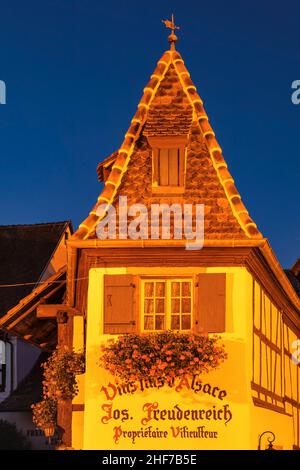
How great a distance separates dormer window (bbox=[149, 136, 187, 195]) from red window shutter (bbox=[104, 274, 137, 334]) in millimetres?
1916

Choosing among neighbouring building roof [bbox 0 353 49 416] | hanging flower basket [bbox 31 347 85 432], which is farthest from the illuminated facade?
neighbouring building roof [bbox 0 353 49 416]

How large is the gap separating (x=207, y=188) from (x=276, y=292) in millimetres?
3658

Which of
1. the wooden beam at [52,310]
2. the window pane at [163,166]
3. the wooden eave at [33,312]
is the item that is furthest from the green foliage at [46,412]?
the window pane at [163,166]

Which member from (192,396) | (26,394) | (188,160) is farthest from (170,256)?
(26,394)

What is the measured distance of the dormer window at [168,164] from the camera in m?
18.8

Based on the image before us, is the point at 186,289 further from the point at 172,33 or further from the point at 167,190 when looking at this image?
the point at 172,33

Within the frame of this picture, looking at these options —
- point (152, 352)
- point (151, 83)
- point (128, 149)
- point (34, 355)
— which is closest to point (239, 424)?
point (152, 352)

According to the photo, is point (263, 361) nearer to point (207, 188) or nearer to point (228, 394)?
point (228, 394)

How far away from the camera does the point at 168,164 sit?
1900 cm

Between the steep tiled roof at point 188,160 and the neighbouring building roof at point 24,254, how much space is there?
19294mm

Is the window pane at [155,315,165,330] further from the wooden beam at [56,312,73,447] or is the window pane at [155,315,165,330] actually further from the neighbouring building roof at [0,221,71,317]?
the neighbouring building roof at [0,221,71,317]

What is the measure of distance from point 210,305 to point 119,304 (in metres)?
1.58

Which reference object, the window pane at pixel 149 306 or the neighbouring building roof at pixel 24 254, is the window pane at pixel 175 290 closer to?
the window pane at pixel 149 306

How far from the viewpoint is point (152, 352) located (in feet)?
56.5
